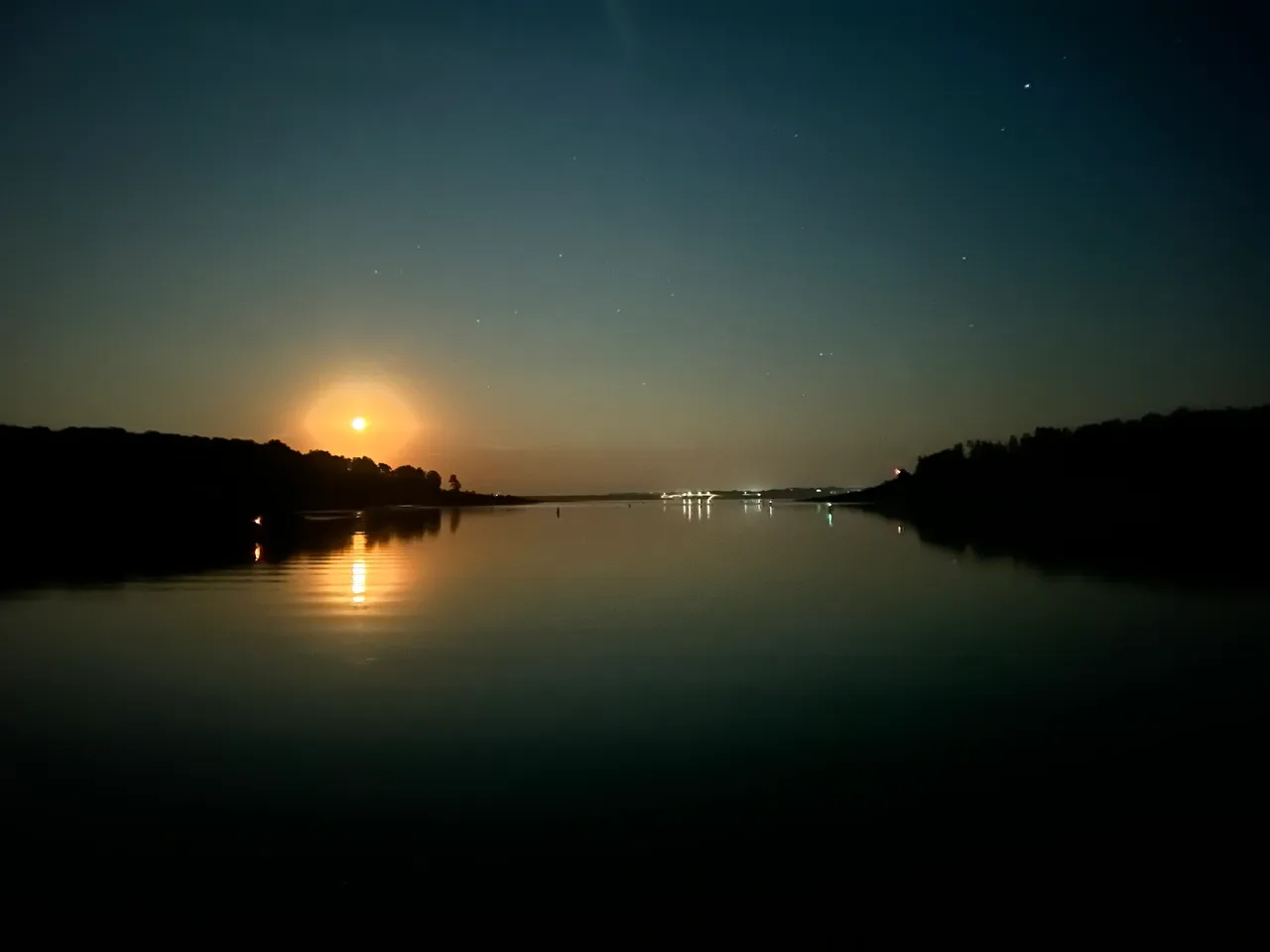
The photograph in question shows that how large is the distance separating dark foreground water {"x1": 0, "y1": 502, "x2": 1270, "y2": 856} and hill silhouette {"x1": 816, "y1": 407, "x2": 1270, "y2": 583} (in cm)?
1326

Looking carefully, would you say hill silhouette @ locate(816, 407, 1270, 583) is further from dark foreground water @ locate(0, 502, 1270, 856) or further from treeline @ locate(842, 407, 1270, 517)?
dark foreground water @ locate(0, 502, 1270, 856)

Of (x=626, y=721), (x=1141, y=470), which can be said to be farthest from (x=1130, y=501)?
(x=626, y=721)

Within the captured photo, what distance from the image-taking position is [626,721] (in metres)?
12.0

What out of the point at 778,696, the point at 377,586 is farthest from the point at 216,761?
the point at 377,586

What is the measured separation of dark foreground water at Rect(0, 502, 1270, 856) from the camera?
8.39 m

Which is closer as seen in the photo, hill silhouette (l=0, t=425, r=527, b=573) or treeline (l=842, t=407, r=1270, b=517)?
hill silhouette (l=0, t=425, r=527, b=573)

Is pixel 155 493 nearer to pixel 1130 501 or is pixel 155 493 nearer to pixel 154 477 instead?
pixel 154 477

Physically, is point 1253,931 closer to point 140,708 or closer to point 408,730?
point 408,730

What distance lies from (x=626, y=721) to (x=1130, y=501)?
279 feet

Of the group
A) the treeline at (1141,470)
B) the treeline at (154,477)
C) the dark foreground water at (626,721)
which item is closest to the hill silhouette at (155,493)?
the treeline at (154,477)

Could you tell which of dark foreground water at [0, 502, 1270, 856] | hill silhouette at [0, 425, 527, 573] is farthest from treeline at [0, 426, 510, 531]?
dark foreground water at [0, 502, 1270, 856]

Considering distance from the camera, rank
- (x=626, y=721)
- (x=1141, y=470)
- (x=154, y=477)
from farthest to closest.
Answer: (x=154, y=477) → (x=1141, y=470) → (x=626, y=721)

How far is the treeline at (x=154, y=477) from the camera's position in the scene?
95.3m

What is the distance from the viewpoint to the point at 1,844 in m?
8.02
